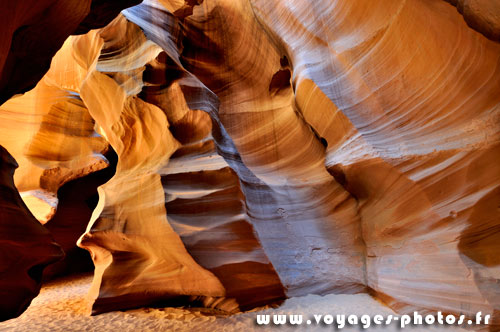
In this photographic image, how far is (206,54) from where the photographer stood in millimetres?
8492

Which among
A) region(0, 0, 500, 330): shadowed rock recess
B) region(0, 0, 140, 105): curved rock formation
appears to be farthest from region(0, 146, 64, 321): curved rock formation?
region(0, 0, 140, 105): curved rock formation

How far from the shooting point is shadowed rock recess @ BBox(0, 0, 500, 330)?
4570mm

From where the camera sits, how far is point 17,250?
336cm

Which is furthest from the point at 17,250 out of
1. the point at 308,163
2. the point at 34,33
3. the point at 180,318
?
the point at 308,163

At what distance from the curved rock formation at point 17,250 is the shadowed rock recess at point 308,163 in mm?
37

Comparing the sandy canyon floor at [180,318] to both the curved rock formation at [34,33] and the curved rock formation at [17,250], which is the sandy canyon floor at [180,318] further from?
the curved rock formation at [34,33]

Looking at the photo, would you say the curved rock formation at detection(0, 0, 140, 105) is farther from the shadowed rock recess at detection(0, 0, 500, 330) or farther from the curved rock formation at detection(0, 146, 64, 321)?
the curved rock formation at detection(0, 146, 64, 321)

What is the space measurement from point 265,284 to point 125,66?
4.68 meters

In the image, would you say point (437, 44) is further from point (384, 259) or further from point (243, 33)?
point (243, 33)

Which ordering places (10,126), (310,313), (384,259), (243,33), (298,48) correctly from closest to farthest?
(310,313) < (384,259) < (298,48) < (243,33) < (10,126)

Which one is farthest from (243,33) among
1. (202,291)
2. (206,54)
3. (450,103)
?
(202,291)

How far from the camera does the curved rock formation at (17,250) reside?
10.7 ft

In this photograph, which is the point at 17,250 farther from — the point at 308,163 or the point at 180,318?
the point at 308,163

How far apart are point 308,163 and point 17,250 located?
17.4 feet
